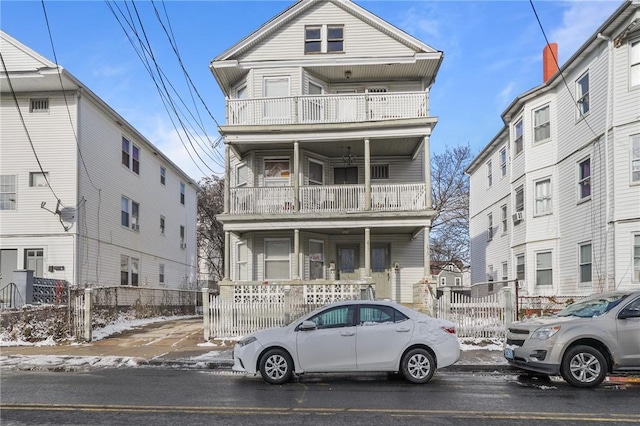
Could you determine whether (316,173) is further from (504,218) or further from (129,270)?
(129,270)

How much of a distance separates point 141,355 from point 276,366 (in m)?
5.02

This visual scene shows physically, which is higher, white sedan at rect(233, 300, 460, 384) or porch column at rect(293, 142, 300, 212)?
porch column at rect(293, 142, 300, 212)

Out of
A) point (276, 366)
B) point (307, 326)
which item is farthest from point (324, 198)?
point (276, 366)

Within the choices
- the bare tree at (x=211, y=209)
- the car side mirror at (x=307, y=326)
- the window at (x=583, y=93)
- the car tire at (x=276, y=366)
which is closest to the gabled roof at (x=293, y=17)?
the window at (x=583, y=93)

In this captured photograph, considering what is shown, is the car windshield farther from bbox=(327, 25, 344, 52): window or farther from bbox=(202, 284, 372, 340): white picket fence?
bbox=(327, 25, 344, 52): window

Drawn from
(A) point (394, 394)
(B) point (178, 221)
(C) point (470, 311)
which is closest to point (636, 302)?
(A) point (394, 394)

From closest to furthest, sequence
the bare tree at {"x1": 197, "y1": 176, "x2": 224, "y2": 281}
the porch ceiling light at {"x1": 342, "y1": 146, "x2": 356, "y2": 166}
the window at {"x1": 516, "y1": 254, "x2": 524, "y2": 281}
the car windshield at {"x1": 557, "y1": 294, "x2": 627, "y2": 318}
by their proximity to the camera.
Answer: the car windshield at {"x1": 557, "y1": 294, "x2": 627, "y2": 318}
the porch ceiling light at {"x1": 342, "y1": 146, "x2": 356, "y2": 166}
the window at {"x1": 516, "y1": 254, "x2": 524, "y2": 281}
the bare tree at {"x1": 197, "y1": 176, "x2": 224, "y2": 281}

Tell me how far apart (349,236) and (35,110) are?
12646mm

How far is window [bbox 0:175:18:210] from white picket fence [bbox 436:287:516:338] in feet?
51.6

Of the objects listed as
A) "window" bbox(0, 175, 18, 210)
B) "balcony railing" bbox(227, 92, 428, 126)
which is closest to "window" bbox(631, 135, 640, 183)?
"balcony railing" bbox(227, 92, 428, 126)

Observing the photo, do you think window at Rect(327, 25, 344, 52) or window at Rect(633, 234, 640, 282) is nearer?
window at Rect(633, 234, 640, 282)

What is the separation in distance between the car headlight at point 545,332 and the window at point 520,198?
14.1 meters

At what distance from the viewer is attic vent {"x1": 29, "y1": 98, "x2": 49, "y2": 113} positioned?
20.0 metres

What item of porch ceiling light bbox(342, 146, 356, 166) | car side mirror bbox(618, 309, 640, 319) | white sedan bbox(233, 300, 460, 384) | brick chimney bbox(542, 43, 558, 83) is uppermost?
brick chimney bbox(542, 43, 558, 83)
